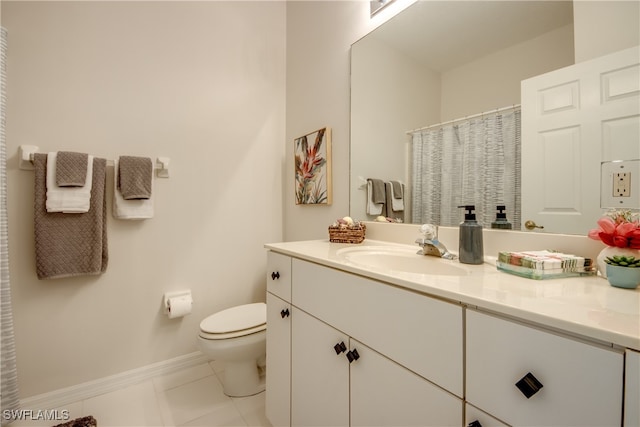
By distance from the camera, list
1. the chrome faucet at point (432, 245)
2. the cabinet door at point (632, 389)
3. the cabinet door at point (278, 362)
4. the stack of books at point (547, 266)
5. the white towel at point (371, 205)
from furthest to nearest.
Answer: the white towel at point (371, 205)
the cabinet door at point (278, 362)
the chrome faucet at point (432, 245)
the stack of books at point (547, 266)
the cabinet door at point (632, 389)

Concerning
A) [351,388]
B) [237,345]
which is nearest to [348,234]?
[351,388]

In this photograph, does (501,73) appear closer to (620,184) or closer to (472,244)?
(620,184)

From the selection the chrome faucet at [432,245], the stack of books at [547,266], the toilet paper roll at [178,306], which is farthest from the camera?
the toilet paper roll at [178,306]

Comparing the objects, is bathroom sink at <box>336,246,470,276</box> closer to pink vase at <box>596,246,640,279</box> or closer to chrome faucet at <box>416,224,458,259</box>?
chrome faucet at <box>416,224,458,259</box>

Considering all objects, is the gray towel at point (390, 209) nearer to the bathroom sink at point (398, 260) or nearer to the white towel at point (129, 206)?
the bathroom sink at point (398, 260)

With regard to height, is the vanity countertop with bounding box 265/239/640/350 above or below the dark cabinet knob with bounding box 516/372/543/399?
above

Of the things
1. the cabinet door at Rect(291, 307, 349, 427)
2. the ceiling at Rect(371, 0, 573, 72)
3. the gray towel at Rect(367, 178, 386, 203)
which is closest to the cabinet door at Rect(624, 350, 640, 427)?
the cabinet door at Rect(291, 307, 349, 427)

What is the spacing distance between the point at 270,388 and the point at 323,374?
1.54ft

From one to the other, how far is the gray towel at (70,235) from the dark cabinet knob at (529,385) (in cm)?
181

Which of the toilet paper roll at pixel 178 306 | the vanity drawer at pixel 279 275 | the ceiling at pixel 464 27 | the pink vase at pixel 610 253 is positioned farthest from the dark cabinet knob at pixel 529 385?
the toilet paper roll at pixel 178 306

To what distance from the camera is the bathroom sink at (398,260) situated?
90cm

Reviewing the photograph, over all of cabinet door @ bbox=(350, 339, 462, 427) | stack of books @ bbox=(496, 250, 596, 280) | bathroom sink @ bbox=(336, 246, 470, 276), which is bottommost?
cabinet door @ bbox=(350, 339, 462, 427)

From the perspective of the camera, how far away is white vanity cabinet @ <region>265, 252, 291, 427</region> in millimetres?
1132

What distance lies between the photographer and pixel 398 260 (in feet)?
3.64
